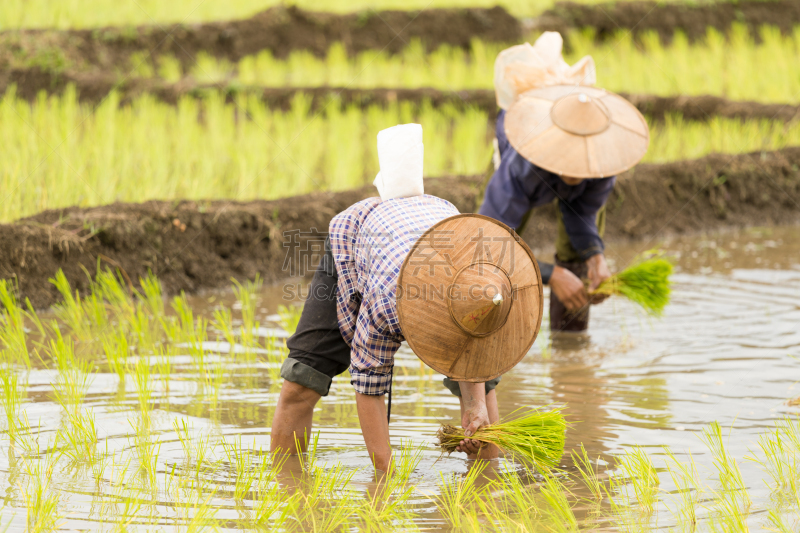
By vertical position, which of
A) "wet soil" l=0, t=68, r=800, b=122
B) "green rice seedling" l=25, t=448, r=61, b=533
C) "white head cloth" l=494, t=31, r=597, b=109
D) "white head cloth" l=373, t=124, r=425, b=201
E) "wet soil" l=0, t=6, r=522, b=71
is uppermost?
"wet soil" l=0, t=6, r=522, b=71

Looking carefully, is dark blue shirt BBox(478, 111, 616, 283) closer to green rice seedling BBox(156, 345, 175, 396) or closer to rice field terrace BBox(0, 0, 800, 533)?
rice field terrace BBox(0, 0, 800, 533)

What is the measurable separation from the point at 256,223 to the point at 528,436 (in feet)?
9.80

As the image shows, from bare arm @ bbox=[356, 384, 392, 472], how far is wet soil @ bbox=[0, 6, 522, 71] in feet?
24.7

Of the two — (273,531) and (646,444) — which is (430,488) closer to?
(273,531)

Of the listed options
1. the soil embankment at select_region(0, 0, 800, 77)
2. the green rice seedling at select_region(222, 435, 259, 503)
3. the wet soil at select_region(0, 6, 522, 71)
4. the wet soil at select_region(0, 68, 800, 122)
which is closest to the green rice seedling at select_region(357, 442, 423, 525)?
the green rice seedling at select_region(222, 435, 259, 503)

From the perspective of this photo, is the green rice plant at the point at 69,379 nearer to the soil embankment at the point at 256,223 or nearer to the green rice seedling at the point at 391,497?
the soil embankment at the point at 256,223

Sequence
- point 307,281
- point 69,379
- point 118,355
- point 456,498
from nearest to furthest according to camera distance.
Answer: point 456,498 → point 69,379 → point 118,355 → point 307,281

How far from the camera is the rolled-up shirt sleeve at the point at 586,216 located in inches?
145

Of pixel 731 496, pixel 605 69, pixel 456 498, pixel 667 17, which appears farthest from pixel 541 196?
pixel 667 17

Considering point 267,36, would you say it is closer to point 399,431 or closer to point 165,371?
point 165,371

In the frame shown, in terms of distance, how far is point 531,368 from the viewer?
3641mm

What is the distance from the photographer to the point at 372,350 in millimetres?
2225

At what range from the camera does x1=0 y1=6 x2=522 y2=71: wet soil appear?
345 inches

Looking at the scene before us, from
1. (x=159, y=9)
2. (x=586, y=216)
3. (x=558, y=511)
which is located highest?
(x=159, y=9)
